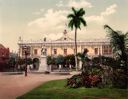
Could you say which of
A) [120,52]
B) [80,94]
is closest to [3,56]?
[120,52]

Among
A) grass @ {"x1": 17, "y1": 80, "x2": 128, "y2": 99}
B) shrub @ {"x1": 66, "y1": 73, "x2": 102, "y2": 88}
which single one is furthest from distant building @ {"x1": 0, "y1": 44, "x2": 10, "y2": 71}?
grass @ {"x1": 17, "y1": 80, "x2": 128, "y2": 99}

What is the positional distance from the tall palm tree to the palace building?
50010mm

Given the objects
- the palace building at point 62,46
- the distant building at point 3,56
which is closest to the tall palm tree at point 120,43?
the distant building at point 3,56

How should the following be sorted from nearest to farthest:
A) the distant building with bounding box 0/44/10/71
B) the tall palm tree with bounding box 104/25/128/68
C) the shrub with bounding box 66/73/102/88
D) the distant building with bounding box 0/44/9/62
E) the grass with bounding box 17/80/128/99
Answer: the grass with bounding box 17/80/128/99
the tall palm tree with bounding box 104/25/128/68
the shrub with bounding box 66/73/102/88
the distant building with bounding box 0/44/10/71
the distant building with bounding box 0/44/9/62

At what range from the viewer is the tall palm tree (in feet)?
61.7

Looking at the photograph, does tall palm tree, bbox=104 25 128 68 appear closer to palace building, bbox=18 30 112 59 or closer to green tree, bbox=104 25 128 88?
green tree, bbox=104 25 128 88

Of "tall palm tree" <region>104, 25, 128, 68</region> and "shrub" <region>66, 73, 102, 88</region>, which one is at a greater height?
"tall palm tree" <region>104, 25, 128, 68</region>

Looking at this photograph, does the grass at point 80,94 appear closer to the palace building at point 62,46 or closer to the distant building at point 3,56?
the distant building at point 3,56

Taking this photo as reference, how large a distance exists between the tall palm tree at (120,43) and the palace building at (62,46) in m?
50.0

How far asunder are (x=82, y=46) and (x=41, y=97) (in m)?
54.3

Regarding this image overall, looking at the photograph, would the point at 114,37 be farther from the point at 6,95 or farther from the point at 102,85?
the point at 6,95

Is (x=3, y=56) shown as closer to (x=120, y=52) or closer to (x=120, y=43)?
(x=120, y=52)

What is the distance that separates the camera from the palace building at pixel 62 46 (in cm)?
7021

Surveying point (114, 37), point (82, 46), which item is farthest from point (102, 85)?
point (82, 46)
